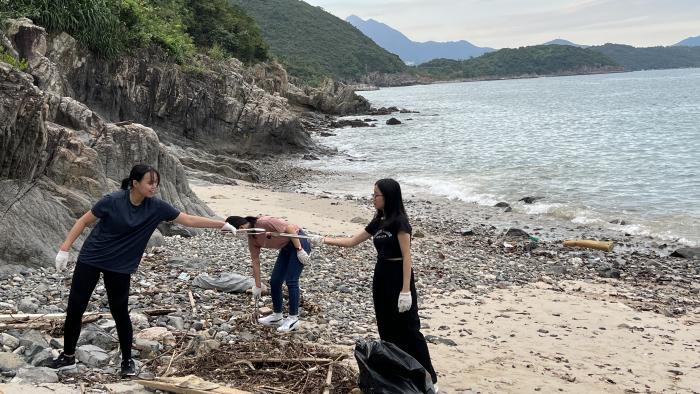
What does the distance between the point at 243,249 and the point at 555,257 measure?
7.56m

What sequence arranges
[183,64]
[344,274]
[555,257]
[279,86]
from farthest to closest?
[279,86], [183,64], [555,257], [344,274]

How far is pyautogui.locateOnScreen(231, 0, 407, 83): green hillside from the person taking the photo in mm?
137750

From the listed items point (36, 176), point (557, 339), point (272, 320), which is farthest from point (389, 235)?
point (36, 176)

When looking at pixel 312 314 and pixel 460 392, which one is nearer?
pixel 460 392

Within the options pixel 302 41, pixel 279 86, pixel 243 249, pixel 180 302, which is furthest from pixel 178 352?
pixel 302 41

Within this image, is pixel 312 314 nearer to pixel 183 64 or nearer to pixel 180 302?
pixel 180 302

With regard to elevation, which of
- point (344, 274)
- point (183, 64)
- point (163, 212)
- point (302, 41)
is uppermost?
point (302, 41)

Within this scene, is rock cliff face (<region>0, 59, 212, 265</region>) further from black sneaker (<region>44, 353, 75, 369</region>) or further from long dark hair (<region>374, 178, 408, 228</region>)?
long dark hair (<region>374, 178, 408, 228</region>)

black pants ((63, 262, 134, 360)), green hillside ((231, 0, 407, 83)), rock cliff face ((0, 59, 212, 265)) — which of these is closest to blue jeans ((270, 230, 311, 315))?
black pants ((63, 262, 134, 360))

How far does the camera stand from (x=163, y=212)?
5.56 m

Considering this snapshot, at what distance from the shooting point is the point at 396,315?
582 centimetres

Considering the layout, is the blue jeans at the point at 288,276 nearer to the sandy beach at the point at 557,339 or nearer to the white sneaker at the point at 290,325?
the white sneaker at the point at 290,325

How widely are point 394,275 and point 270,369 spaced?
4.71ft

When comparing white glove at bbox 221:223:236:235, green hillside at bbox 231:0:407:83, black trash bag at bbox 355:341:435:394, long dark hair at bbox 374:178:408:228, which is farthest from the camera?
green hillside at bbox 231:0:407:83
